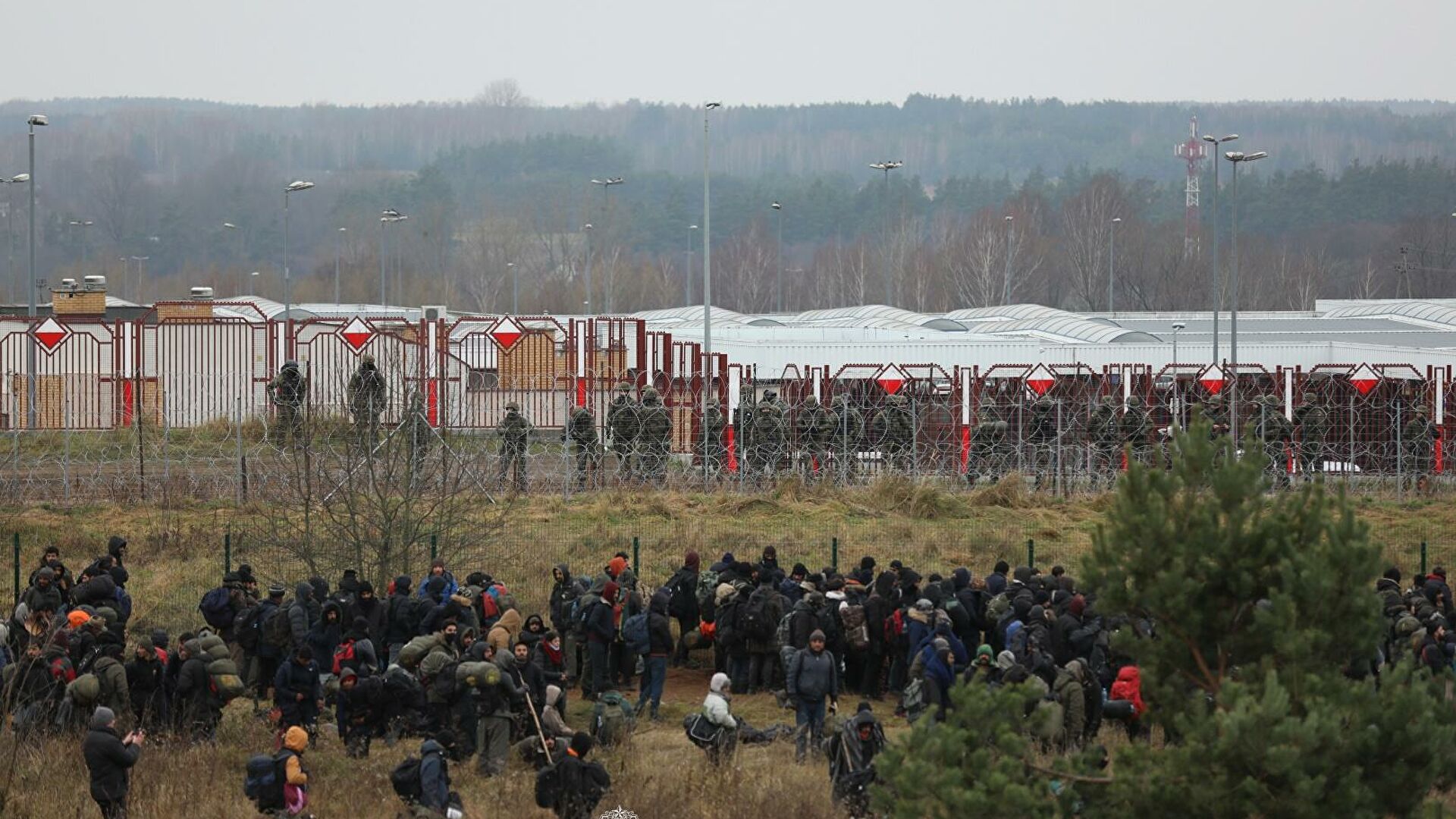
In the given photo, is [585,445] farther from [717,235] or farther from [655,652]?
[717,235]

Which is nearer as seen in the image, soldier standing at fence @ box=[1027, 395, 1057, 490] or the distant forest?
soldier standing at fence @ box=[1027, 395, 1057, 490]

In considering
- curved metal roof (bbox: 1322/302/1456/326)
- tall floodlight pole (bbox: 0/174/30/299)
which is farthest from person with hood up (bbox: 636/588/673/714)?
curved metal roof (bbox: 1322/302/1456/326)

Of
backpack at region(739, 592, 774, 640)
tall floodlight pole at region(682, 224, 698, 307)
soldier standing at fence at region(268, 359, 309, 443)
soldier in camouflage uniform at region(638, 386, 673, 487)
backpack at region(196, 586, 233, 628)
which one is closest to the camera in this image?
backpack at region(196, 586, 233, 628)

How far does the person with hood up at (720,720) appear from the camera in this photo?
1316 centimetres

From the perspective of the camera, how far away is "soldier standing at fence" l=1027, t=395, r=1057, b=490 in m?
27.5

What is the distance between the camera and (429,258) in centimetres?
12750

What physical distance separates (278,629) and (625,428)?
11862mm

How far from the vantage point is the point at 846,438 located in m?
27.4

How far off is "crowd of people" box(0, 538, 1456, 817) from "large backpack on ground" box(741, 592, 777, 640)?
0.05 ft

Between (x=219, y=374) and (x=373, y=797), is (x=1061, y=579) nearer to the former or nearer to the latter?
(x=373, y=797)

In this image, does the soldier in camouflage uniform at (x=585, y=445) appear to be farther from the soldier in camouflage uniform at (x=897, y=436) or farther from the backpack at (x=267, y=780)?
the backpack at (x=267, y=780)

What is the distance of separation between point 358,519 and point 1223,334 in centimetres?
2853

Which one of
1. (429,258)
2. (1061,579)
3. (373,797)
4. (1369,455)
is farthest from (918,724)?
(429,258)

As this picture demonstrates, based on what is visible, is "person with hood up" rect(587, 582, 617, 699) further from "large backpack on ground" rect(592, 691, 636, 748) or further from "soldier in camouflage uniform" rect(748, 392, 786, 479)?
"soldier in camouflage uniform" rect(748, 392, 786, 479)
